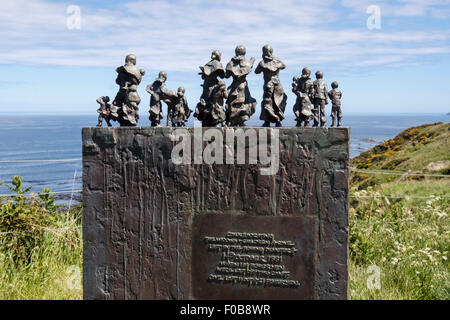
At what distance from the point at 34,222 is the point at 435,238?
626 centimetres

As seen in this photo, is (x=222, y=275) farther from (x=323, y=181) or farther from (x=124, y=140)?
(x=124, y=140)

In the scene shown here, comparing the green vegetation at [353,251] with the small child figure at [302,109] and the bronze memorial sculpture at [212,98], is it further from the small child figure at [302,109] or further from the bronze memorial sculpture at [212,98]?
the bronze memorial sculpture at [212,98]

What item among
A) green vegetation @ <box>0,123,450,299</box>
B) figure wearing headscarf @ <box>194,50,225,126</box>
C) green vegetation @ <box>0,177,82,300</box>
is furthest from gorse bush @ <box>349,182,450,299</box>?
green vegetation @ <box>0,177,82,300</box>

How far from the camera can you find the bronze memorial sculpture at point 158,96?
16.5ft

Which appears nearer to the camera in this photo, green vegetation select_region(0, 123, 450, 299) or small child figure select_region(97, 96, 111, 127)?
small child figure select_region(97, 96, 111, 127)

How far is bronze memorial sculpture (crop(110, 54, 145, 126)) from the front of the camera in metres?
4.84

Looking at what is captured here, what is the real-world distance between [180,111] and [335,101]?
1.85 metres

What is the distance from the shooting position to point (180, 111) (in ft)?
17.1

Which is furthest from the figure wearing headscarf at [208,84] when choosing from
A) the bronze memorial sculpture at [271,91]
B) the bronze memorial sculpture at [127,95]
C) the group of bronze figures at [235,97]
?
the bronze memorial sculpture at [127,95]

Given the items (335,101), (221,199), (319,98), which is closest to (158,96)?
(221,199)

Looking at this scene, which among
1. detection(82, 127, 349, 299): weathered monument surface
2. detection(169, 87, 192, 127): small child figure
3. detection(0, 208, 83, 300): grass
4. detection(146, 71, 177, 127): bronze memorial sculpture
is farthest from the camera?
detection(0, 208, 83, 300): grass

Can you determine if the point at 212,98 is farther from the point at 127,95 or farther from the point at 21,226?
the point at 21,226

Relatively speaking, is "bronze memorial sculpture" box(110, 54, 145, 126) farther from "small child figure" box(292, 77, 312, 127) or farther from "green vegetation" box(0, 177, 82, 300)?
"green vegetation" box(0, 177, 82, 300)

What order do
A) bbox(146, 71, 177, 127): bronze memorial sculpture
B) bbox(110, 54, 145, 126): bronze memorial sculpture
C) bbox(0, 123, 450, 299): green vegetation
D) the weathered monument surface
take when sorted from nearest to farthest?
the weathered monument surface < bbox(110, 54, 145, 126): bronze memorial sculpture < bbox(146, 71, 177, 127): bronze memorial sculpture < bbox(0, 123, 450, 299): green vegetation
